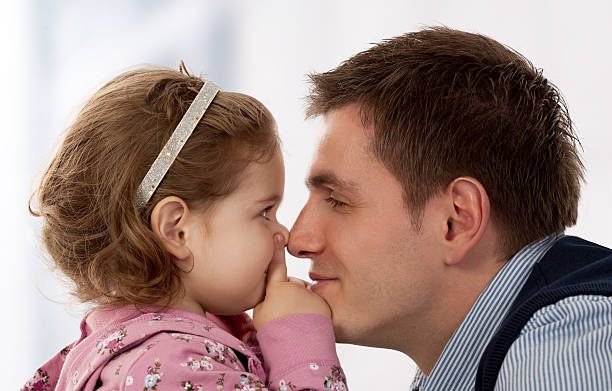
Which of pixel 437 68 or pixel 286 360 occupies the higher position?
pixel 437 68

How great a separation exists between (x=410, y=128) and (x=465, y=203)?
0.68 feet

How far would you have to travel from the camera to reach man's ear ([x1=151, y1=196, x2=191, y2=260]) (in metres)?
1.67

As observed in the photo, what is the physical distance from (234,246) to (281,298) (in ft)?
0.50

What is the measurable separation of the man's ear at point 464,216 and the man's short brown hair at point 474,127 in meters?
0.03

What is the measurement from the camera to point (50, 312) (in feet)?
11.1

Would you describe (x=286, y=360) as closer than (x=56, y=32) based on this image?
Yes

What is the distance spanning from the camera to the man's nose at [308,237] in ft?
5.99

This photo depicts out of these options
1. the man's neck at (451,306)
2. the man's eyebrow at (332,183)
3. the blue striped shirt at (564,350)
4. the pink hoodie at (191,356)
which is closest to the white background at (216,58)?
the man's eyebrow at (332,183)

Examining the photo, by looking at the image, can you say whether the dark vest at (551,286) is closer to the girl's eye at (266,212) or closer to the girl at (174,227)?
the girl at (174,227)

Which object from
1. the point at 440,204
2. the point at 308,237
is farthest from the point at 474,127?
the point at 308,237

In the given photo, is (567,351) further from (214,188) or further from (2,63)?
Result: (2,63)

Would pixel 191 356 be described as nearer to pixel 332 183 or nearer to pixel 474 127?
pixel 332 183

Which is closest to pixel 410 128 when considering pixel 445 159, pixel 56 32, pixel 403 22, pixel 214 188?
pixel 445 159

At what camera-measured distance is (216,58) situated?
326cm
